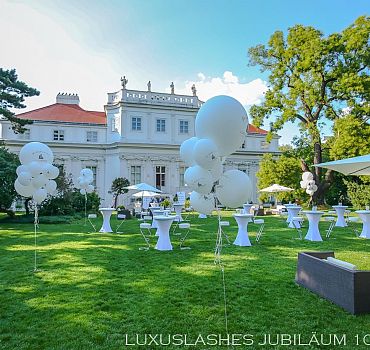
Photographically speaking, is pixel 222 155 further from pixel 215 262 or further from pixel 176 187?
pixel 176 187

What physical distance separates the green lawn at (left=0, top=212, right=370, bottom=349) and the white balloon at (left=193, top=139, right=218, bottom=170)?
2.04 meters

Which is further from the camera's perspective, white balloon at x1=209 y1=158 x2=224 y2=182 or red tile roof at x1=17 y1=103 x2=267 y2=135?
red tile roof at x1=17 y1=103 x2=267 y2=135

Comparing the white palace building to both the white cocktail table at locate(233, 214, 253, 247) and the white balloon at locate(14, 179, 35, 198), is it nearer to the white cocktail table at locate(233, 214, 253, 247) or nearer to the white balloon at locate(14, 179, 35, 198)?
the white cocktail table at locate(233, 214, 253, 247)

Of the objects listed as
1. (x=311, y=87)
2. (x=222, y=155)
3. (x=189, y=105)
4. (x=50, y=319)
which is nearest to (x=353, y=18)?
(x=311, y=87)

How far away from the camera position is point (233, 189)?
3.98 meters

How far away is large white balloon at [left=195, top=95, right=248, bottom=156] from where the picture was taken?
3.79m

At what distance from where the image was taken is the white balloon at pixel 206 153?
151 inches

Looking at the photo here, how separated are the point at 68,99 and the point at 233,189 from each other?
36133mm

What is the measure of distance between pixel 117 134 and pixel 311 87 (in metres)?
17.6

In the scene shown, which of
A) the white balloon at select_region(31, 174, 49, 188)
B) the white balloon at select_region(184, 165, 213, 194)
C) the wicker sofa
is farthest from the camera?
Answer: the white balloon at select_region(31, 174, 49, 188)

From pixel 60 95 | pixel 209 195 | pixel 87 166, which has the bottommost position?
pixel 209 195

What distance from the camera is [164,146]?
Result: 106 feet

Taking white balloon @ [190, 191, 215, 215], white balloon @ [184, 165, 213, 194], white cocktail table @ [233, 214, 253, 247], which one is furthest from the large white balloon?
white cocktail table @ [233, 214, 253, 247]

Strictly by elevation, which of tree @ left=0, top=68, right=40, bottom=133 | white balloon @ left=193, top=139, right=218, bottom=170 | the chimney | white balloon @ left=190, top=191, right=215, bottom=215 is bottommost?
white balloon @ left=190, top=191, right=215, bottom=215
